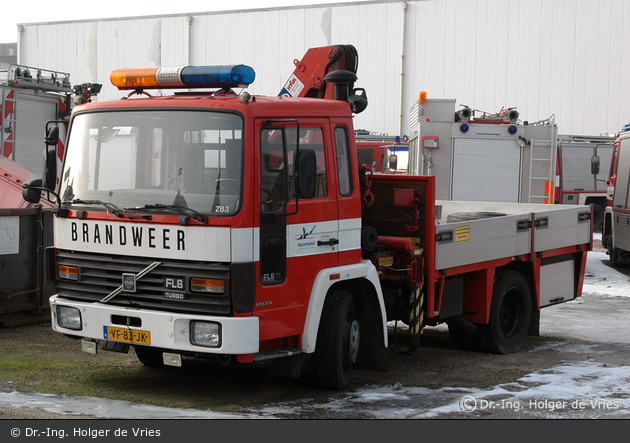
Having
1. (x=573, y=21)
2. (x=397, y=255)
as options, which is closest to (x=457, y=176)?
(x=397, y=255)

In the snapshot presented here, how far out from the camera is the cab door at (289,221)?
5531mm

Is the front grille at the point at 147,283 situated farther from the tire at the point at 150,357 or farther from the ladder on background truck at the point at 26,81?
the ladder on background truck at the point at 26,81

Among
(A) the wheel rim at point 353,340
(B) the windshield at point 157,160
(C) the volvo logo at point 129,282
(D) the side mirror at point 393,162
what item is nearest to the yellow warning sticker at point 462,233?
(A) the wheel rim at point 353,340

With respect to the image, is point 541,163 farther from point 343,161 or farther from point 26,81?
point 26,81

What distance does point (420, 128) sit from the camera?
44.7ft

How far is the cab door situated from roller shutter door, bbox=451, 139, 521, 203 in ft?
Result: 26.2

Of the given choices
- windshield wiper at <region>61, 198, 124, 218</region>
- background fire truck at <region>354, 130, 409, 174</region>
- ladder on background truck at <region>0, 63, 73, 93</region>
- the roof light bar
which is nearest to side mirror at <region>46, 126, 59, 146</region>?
windshield wiper at <region>61, 198, 124, 218</region>

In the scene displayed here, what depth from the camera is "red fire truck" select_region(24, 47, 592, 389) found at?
5387mm

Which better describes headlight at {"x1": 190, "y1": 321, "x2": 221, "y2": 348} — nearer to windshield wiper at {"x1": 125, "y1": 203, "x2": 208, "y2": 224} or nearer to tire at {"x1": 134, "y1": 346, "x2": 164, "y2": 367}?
windshield wiper at {"x1": 125, "y1": 203, "x2": 208, "y2": 224}

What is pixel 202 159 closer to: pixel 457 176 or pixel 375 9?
pixel 457 176

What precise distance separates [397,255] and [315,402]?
168 centimetres

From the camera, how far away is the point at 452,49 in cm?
2495

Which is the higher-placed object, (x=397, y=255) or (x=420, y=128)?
(x=420, y=128)

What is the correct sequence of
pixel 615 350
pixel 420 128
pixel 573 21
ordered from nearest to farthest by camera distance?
1. pixel 615 350
2. pixel 420 128
3. pixel 573 21
